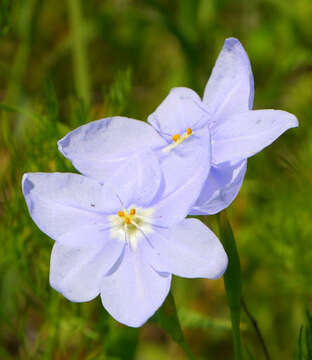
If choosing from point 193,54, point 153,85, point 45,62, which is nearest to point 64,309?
point 193,54

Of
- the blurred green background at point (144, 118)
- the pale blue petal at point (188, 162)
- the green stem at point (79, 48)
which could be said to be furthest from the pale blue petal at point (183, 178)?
the green stem at point (79, 48)

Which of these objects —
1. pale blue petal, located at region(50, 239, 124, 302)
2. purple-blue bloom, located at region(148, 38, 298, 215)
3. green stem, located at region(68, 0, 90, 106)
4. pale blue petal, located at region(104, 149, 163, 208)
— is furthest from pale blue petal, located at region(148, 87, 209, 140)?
green stem, located at region(68, 0, 90, 106)

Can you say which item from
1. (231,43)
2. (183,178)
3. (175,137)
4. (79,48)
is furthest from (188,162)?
(79,48)

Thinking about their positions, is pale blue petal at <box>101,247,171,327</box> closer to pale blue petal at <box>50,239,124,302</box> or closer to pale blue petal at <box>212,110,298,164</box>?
pale blue petal at <box>50,239,124,302</box>

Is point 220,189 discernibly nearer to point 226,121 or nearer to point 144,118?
point 226,121

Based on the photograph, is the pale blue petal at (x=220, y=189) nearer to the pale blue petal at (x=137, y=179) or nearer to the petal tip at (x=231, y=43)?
the pale blue petal at (x=137, y=179)
